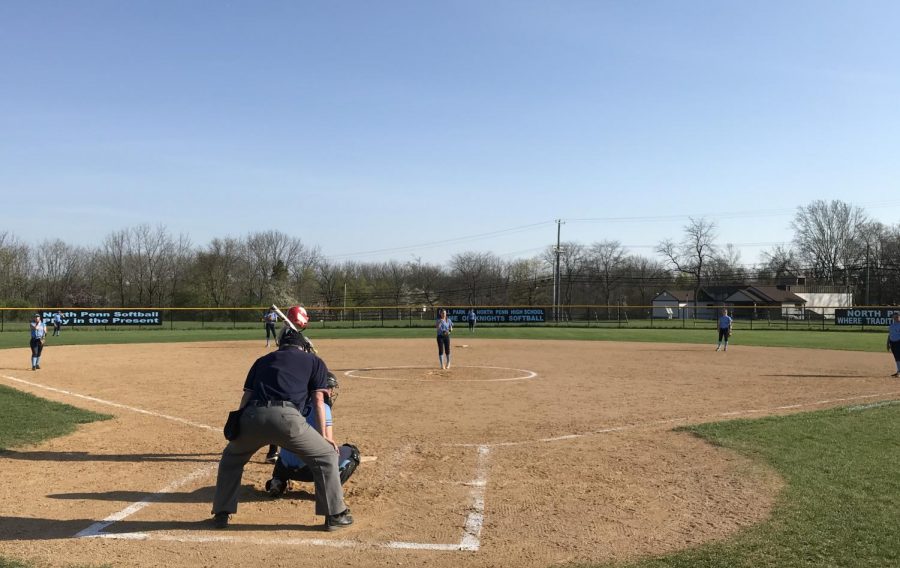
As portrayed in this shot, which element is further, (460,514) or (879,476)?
(879,476)

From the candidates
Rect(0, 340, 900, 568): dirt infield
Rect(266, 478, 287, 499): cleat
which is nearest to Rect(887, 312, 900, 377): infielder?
Rect(0, 340, 900, 568): dirt infield

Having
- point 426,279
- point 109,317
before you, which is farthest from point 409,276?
point 109,317

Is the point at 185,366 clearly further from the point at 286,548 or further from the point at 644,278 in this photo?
the point at 644,278

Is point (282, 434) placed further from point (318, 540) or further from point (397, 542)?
point (397, 542)

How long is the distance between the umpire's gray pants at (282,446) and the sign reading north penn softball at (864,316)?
56891 millimetres

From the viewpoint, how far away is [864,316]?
52812 millimetres

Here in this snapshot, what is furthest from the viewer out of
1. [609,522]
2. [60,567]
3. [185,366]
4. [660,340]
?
[660,340]

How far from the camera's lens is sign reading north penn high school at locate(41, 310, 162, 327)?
5119cm

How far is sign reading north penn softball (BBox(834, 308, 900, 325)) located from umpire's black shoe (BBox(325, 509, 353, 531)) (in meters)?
56.7

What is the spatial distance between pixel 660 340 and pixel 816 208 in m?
82.1

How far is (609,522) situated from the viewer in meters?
6.20

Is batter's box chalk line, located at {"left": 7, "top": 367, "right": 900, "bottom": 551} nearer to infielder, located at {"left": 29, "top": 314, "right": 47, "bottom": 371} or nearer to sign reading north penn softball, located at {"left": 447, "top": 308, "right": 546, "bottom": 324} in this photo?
infielder, located at {"left": 29, "top": 314, "right": 47, "bottom": 371}

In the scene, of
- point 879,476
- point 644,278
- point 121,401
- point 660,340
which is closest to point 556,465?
point 879,476

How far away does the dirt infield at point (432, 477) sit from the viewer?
5555 millimetres
